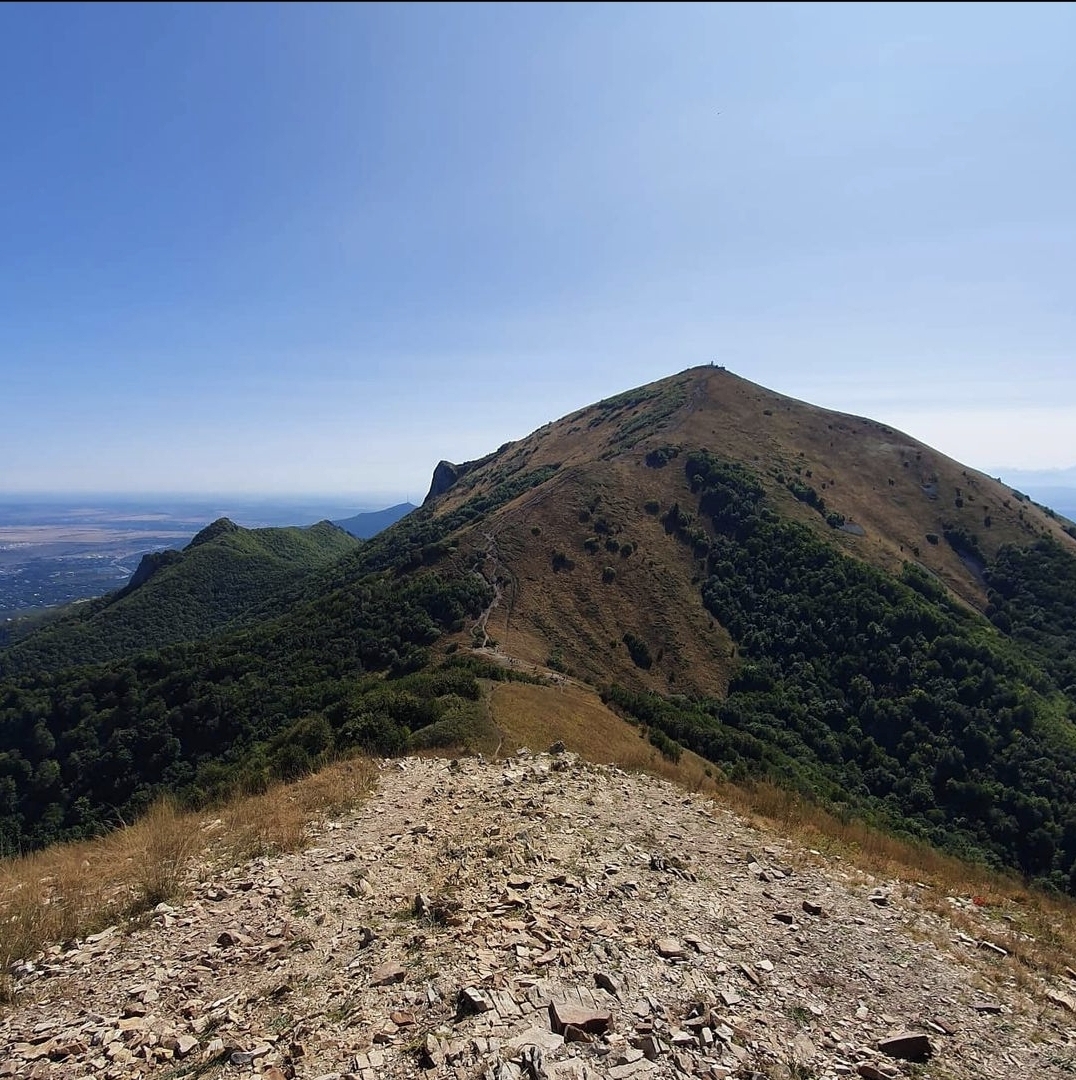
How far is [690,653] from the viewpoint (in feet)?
188

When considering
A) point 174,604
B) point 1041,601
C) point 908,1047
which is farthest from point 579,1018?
point 174,604

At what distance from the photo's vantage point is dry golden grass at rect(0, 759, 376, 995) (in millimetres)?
7957


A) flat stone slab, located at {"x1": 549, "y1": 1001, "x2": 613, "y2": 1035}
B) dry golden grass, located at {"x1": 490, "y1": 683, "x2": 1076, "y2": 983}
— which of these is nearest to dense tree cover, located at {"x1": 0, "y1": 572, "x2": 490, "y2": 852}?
dry golden grass, located at {"x1": 490, "y1": 683, "x2": 1076, "y2": 983}

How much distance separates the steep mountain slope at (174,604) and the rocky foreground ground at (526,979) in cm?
8127

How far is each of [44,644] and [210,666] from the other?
2466 inches

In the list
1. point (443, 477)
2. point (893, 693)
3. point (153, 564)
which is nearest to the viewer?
point (893, 693)

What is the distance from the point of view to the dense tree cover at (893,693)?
1641 inches

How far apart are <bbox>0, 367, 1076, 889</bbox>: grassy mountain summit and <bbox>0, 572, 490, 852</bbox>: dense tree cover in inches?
8.9

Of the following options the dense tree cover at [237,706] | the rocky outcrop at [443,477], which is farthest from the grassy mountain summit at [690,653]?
the rocky outcrop at [443,477]

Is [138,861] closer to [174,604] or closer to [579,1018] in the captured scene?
[579,1018]

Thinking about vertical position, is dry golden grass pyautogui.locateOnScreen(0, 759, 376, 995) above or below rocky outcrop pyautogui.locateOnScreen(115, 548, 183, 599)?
above

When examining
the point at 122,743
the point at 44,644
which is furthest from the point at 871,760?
the point at 44,644

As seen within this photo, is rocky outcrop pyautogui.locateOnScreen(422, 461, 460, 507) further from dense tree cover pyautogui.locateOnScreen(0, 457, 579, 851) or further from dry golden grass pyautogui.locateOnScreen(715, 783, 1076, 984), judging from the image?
dry golden grass pyautogui.locateOnScreen(715, 783, 1076, 984)

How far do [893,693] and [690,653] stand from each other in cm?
1919
